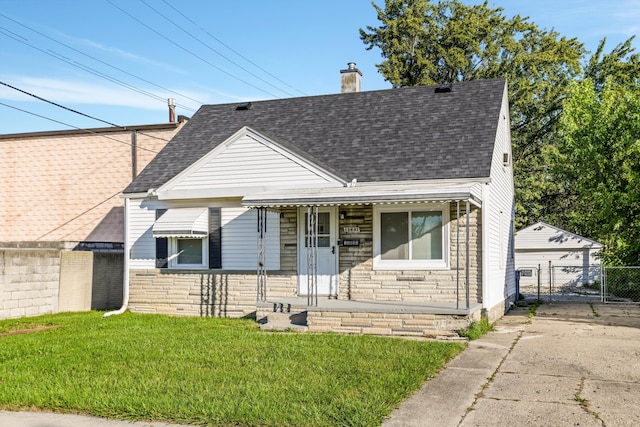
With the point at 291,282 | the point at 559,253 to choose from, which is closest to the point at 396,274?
the point at 291,282

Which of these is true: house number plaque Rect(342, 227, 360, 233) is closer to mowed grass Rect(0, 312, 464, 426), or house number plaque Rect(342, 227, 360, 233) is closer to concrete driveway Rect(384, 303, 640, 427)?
mowed grass Rect(0, 312, 464, 426)

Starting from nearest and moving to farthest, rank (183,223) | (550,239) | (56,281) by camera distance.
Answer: (183,223) < (56,281) < (550,239)

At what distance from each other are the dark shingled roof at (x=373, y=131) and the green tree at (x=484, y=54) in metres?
17.2

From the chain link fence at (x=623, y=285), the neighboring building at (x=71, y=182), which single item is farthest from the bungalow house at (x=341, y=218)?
the chain link fence at (x=623, y=285)

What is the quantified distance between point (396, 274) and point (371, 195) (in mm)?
2091

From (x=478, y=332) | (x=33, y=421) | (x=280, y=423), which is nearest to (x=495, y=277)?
(x=478, y=332)

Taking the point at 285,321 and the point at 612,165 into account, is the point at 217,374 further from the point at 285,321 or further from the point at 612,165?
the point at 612,165

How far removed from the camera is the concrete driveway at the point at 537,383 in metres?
6.50

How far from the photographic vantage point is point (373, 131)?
16.2m

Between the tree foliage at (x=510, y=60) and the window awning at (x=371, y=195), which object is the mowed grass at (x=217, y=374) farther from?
the tree foliage at (x=510, y=60)

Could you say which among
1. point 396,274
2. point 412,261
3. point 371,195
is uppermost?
point 371,195

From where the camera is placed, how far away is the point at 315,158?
1558 cm

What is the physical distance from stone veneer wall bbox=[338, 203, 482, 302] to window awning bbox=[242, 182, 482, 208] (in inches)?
24.2

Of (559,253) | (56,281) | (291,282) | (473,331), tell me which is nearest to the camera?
(473,331)
